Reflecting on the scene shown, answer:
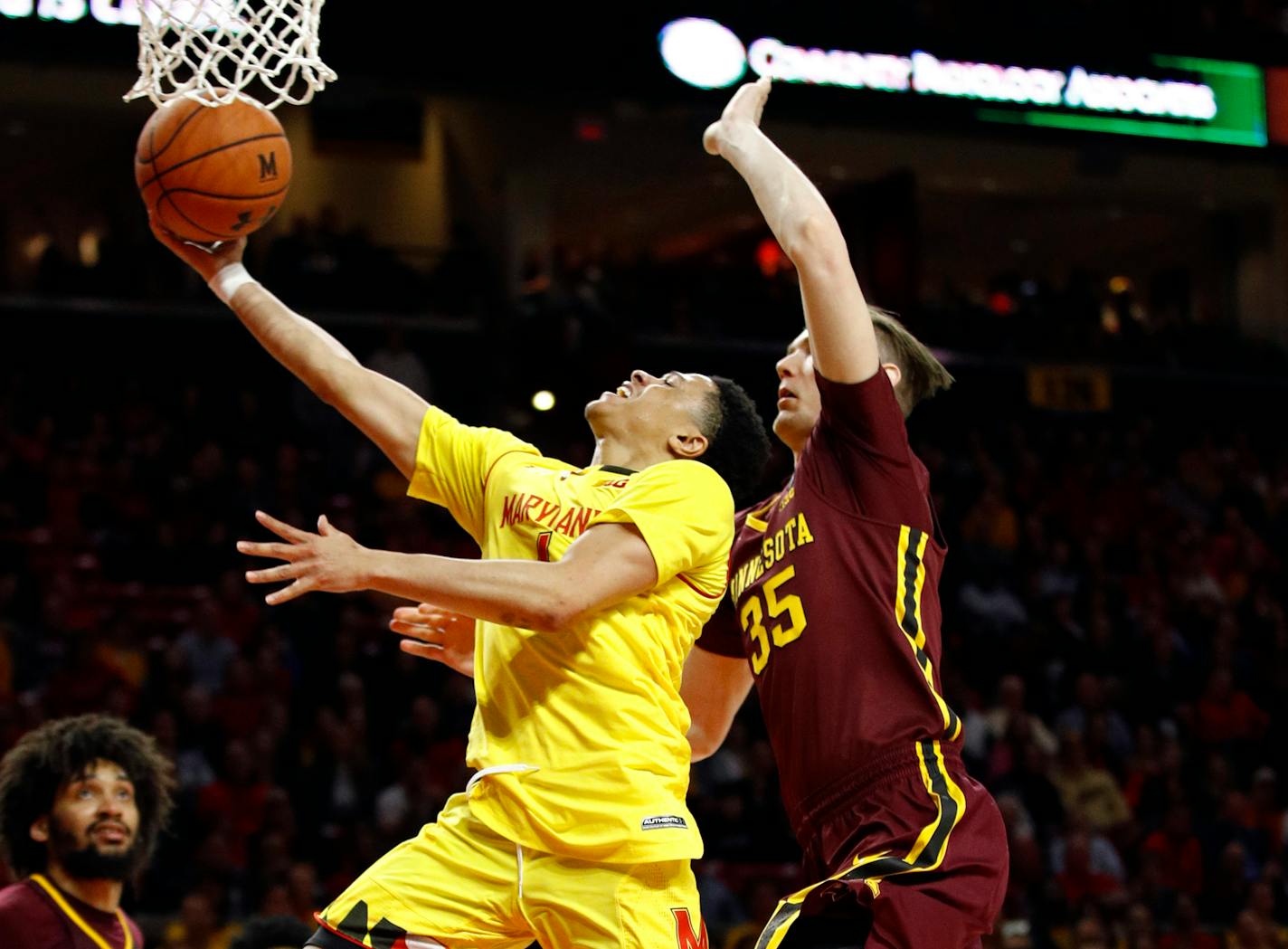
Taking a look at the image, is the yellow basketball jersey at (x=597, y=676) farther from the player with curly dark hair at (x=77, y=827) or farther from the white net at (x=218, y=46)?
the player with curly dark hair at (x=77, y=827)

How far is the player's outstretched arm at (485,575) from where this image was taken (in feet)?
9.84

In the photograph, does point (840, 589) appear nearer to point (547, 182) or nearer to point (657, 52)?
point (657, 52)

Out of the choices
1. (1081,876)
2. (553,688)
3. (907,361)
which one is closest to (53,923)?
(553,688)

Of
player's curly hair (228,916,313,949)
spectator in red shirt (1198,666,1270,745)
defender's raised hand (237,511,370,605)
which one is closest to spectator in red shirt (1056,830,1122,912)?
spectator in red shirt (1198,666,1270,745)

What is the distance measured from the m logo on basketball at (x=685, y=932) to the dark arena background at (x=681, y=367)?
10.7 ft

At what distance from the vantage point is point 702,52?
12.1 metres

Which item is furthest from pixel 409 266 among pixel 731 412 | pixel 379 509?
Answer: pixel 731 412

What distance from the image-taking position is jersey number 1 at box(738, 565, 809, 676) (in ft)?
11.7

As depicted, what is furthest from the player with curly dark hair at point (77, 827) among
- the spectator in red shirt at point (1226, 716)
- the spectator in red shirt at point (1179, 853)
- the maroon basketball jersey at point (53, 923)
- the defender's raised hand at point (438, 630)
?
the spectator in red shirt at point (1226, 716)

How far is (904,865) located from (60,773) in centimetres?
295

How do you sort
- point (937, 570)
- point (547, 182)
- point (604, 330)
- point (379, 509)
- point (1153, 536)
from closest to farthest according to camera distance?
point (937, 570), point (379, 509), point (604, 330), point (1153, 536), point (547, 182)

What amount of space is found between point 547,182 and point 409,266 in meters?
2.60

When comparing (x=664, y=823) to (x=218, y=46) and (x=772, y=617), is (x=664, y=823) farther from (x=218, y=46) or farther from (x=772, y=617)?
(x=218, y=46)

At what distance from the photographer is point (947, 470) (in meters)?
14.8
